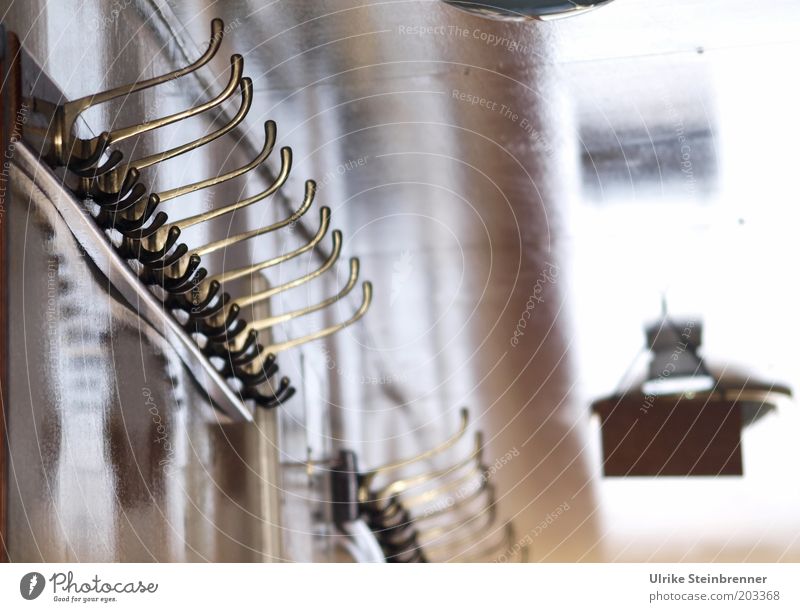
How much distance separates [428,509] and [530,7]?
0.79 metres

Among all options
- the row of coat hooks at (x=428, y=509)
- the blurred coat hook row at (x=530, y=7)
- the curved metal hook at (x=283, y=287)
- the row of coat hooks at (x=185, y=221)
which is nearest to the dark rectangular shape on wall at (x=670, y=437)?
the row of coat hooks at (x=428, y=509)

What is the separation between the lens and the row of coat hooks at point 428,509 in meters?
1.08

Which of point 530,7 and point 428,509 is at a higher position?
point 530,7

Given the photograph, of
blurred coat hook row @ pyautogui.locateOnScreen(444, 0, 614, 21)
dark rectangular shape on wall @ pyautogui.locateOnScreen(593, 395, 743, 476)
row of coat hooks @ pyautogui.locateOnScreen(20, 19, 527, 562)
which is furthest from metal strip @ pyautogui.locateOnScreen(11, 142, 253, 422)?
dark rectangular shape on wall @ pyautogui.locateOnScreen(593, 395, 743, 476)

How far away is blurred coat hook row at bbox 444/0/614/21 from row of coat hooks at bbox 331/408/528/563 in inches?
19.4

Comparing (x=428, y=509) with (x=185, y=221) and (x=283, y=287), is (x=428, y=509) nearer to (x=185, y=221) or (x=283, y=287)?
(x=283, y=287)

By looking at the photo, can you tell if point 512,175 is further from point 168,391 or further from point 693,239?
point 168,391

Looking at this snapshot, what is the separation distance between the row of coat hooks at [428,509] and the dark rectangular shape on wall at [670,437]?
178mm

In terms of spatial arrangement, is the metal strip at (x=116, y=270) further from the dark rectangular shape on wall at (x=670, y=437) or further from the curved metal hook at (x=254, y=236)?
the dark rectangular shape on wall at (x=670, y=437)

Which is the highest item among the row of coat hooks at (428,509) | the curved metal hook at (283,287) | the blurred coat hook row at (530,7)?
the blurred coat hook row at (530,7)

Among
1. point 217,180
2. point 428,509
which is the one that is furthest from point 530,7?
point 428,509

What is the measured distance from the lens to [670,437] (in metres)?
1.25
